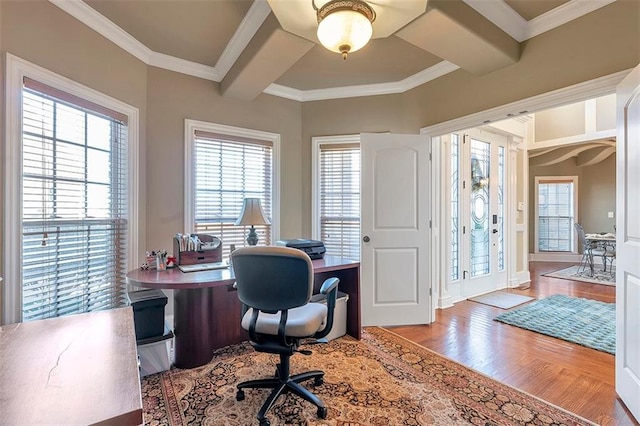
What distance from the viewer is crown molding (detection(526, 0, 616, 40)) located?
200cm

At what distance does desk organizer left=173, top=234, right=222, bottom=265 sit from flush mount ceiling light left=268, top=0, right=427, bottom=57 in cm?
179

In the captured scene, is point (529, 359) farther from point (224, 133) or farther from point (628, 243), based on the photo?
point (224, 133)

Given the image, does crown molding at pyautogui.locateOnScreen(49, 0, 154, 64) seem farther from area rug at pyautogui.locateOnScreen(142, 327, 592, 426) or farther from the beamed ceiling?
area rug at pyautogui.locateOnScreen(142, 327, 592, 426)

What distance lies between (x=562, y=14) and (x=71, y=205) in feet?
12.0

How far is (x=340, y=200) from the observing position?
3.61m

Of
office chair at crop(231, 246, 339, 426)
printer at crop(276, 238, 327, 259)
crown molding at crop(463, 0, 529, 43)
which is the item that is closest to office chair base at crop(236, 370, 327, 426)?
office chair at crop(231, 246, 339, 426)

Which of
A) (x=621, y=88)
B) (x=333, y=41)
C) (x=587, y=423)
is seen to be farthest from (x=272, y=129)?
(x=587, y=423)

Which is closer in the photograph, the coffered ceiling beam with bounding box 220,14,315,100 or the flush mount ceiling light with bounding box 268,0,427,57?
the flush mount ceiling light with bounding box 268,0,427,57

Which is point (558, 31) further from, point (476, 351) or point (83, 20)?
point (83, 20)

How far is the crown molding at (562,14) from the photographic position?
200 cm

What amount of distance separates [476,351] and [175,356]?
2.47m

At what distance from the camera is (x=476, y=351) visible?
262cm

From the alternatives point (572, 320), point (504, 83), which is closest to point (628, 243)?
point (504, 83)

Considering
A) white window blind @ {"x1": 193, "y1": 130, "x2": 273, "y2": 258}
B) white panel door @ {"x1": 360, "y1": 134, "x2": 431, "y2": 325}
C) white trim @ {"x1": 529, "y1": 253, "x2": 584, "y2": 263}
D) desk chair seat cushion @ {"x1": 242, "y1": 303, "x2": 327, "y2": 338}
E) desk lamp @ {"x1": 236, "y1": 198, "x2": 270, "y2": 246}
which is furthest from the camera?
white trim @ {"x1": 529, "y1": 253, "x2": 584, "y2": 263}
